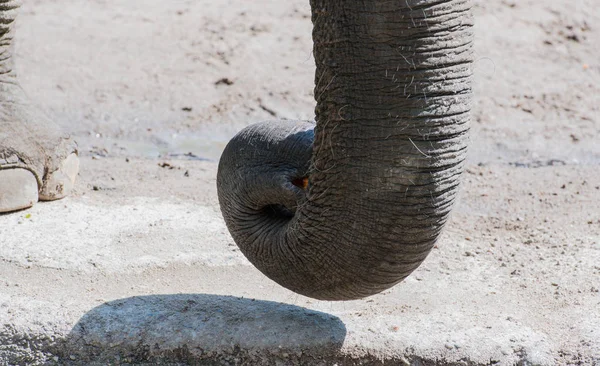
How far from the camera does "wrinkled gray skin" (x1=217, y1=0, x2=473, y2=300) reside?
2.10 meters

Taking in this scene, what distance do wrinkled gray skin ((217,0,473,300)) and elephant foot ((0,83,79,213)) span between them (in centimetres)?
216

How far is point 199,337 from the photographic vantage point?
9.65ft

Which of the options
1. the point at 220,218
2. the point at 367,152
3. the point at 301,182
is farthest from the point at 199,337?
the point at 220,218

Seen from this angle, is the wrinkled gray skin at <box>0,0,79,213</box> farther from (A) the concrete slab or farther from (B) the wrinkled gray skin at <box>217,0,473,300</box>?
(B) the wrinkled gray skin at <box>217,0,473,300</box>

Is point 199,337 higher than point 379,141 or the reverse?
the reverse

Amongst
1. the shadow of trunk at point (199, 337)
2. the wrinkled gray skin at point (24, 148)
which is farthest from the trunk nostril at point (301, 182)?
the wrinkled gray skin at point (24, 148)

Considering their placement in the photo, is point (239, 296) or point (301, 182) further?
point (239, 296)

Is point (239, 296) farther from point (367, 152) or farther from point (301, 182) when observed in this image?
point (367, 152)

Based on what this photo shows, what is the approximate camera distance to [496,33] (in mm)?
7379

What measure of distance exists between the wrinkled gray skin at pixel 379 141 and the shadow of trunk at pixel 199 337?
519 mm

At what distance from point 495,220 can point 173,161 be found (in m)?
1.86

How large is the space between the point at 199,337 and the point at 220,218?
4.29 ft

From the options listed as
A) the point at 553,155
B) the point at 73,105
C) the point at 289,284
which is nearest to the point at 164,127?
the point at 73,105

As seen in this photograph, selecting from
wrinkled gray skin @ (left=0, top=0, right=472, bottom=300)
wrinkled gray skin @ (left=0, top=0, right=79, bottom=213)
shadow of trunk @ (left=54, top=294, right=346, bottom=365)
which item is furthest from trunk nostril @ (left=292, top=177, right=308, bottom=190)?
wrinkled gray skin @ (left=0, top=0, right=79, bottom=213)
